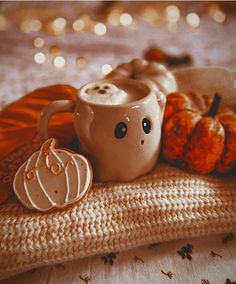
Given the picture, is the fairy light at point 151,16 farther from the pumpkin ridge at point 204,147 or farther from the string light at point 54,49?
the pumpkin ridge at point 204,147

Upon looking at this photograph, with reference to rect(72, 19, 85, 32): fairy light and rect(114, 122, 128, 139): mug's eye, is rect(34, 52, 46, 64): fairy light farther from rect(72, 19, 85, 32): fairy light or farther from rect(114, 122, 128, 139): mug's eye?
rect(114, 122, 128, 139): mug's eye

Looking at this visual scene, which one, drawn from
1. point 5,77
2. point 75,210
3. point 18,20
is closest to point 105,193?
point 75,210

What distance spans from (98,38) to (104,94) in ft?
3.15

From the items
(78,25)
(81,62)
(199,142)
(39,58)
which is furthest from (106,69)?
(199,142)

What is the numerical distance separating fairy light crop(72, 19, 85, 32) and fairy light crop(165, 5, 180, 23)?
459 millimetres

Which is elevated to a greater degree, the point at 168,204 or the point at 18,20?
the point at 18,20

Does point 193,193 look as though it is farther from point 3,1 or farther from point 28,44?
point 3,1

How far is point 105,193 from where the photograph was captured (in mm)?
448

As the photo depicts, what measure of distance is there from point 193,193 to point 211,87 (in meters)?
0.34

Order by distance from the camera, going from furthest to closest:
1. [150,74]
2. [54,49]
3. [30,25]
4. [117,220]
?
[30,25], [54,49], [150,74], [117,220]

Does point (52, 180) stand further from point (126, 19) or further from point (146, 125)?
point (126, 19)

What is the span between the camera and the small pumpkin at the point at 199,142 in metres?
0.48

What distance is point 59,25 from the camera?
4.65 ft

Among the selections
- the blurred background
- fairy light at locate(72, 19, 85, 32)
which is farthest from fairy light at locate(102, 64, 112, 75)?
fairy light at locate(72, 19, 85, 32)
